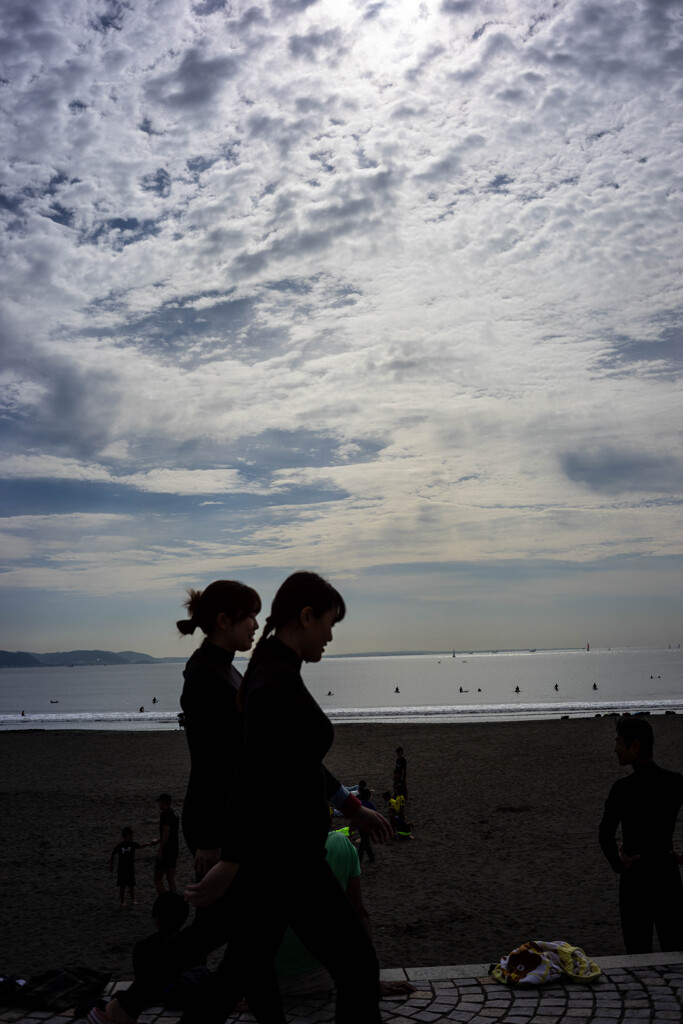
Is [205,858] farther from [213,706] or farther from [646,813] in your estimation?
[646,813]

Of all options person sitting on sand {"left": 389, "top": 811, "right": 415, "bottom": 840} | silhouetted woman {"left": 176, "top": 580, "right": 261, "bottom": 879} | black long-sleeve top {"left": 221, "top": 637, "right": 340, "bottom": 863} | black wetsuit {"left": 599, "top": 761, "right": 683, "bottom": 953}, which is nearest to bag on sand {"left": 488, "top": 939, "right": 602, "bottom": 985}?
black wetsuit {"left": 599, "top": 761, "right": 683, "bottom": 953}

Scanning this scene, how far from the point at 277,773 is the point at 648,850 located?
3.32 metres

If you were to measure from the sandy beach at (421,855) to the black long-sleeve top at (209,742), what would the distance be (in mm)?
1087

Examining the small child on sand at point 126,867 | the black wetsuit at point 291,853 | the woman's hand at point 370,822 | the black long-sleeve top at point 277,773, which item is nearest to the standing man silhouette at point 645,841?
the woman's hand at point 370,822

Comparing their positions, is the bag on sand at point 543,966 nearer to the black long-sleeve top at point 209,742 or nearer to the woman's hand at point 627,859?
the woman's hand at point 627,859

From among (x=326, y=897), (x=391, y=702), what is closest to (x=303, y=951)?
(x=326, y=897)

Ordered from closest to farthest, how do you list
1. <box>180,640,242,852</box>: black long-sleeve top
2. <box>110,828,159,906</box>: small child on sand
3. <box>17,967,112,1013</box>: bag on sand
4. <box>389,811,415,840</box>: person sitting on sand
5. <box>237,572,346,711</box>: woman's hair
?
<box>237,572,346,711</box>: woman's hair, <box>180,640,242,852</box>: black long-sleeve top, <box>17,967,112,1013</box>: bag on sand, <box>110,828,159,906</box>: small child on sand, <box>389,811,415,840</box>: person sitting on sand

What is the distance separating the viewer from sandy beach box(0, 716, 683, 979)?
8320 millimetres

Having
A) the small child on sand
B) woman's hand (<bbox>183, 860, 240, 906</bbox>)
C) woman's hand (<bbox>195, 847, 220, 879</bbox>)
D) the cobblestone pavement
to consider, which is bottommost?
the small child on sand

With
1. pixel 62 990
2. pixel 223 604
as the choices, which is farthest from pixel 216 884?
pixel 62 990

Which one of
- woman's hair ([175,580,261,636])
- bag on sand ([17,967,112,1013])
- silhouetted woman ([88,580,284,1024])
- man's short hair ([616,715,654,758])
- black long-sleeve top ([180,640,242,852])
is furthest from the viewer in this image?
man's short hair ([616,715,654,758])

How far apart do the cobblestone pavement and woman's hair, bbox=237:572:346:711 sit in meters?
2.47

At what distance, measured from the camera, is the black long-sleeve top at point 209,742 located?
3834mm

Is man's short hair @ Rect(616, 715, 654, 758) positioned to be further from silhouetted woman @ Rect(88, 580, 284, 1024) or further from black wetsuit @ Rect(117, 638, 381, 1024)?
black wetsuit @ Rect(117, 638, 381, 1024)
